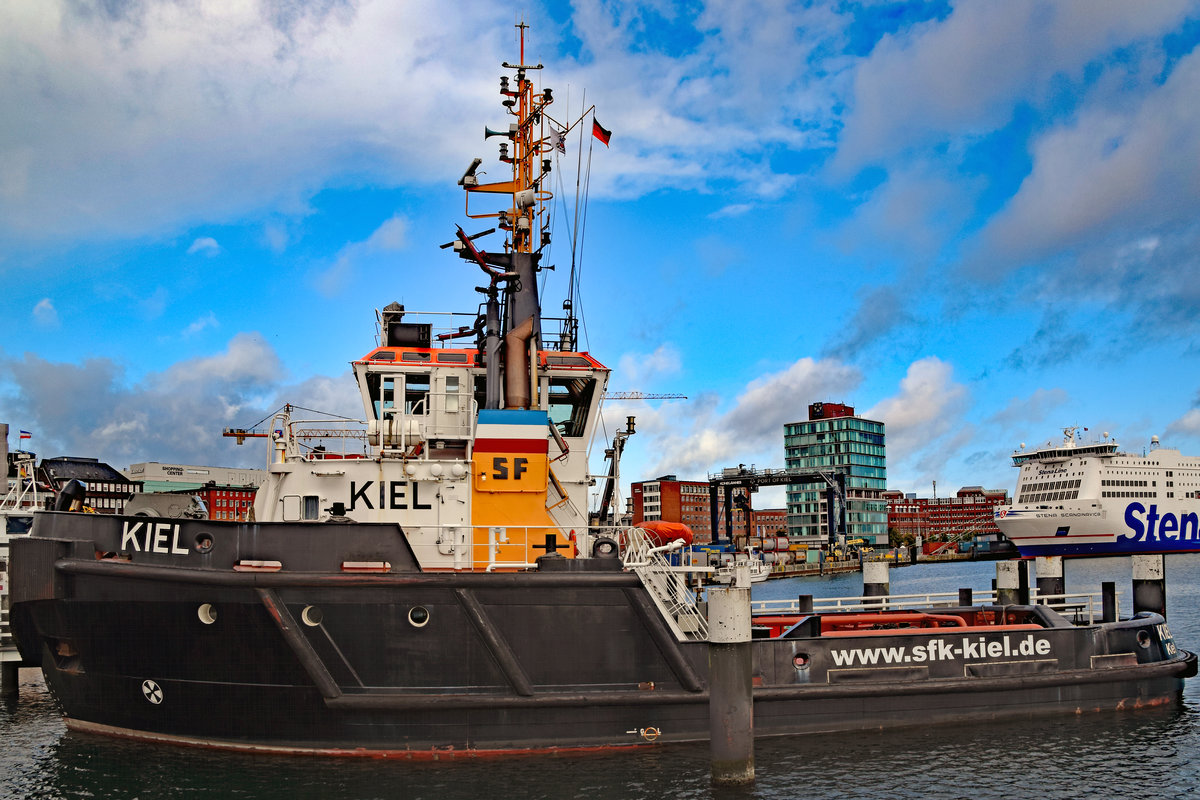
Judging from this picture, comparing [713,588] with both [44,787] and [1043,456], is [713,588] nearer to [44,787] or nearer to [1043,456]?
[44,787]

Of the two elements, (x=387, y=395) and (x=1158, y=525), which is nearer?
(x=387, y=395)

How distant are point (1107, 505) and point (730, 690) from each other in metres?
71.3

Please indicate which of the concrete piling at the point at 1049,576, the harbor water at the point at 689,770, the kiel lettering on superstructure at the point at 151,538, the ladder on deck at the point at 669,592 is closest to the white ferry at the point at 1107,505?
the concrete piling at the point at 1049,576

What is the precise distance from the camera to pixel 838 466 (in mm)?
119312

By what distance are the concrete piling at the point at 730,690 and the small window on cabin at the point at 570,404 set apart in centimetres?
450

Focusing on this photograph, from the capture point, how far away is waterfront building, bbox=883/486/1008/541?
142500 mm

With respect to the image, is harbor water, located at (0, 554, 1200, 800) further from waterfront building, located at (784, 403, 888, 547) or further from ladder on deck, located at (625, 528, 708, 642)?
waterfront building, located at (784, 403, 888, 547)

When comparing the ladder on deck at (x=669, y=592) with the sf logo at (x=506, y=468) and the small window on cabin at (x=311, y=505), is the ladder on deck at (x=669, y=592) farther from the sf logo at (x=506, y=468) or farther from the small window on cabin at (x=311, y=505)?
the small window on cabin at (x=311, y=505)

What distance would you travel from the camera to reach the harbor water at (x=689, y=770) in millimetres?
9867

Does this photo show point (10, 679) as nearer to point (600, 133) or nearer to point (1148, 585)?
point (600, 133)

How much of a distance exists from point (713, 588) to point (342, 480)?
5047 mm

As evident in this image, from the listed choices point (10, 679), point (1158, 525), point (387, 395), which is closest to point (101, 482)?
point (10, 679)

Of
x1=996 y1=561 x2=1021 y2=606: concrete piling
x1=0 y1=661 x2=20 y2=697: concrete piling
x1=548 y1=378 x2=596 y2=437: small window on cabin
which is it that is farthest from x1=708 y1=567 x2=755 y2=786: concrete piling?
x1=0 y1=661 x2=20 y2=697: concrete piling

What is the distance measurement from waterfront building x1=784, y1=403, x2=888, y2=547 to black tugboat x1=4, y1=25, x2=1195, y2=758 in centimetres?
10557
